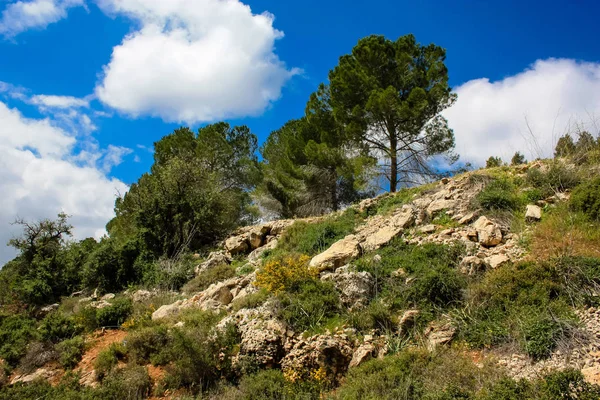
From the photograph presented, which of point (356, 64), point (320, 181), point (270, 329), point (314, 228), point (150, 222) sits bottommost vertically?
point (270, 329)

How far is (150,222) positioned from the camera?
1669 centimetres

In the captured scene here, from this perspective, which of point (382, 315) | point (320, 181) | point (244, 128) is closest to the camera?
point (382, 315)

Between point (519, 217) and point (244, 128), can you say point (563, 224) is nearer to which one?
point (519, 217)

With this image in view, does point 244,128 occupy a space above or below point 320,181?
above

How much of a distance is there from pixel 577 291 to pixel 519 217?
3.46 m

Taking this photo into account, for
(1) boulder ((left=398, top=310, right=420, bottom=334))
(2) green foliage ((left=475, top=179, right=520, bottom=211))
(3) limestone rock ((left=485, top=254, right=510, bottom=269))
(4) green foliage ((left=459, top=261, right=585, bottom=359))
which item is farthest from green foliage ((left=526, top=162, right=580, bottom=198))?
(1) boulder ((left=398, top=310, right=420, bottom=334))

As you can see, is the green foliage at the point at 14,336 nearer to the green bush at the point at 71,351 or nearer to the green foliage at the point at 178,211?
the green bush at the point at 71,351

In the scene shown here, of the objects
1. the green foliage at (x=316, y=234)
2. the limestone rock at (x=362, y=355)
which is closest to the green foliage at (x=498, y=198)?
the green foliage at (x=316, y=234)

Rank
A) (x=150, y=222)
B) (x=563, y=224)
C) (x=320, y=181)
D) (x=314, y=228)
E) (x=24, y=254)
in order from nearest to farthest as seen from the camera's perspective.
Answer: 1. (x=563, y=224)
2. (x=314, y=228)
3. (x=24, y=254)
4. (x=150, y=222)
5. (x=320, y=181)

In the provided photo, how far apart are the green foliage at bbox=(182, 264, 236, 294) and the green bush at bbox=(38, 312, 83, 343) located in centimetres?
316

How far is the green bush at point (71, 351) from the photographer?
8.82 metres

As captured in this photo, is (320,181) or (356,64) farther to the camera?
(320,181)

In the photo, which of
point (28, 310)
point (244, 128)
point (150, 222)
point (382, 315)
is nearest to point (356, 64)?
point (244, 128)

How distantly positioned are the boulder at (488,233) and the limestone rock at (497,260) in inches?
28.9
